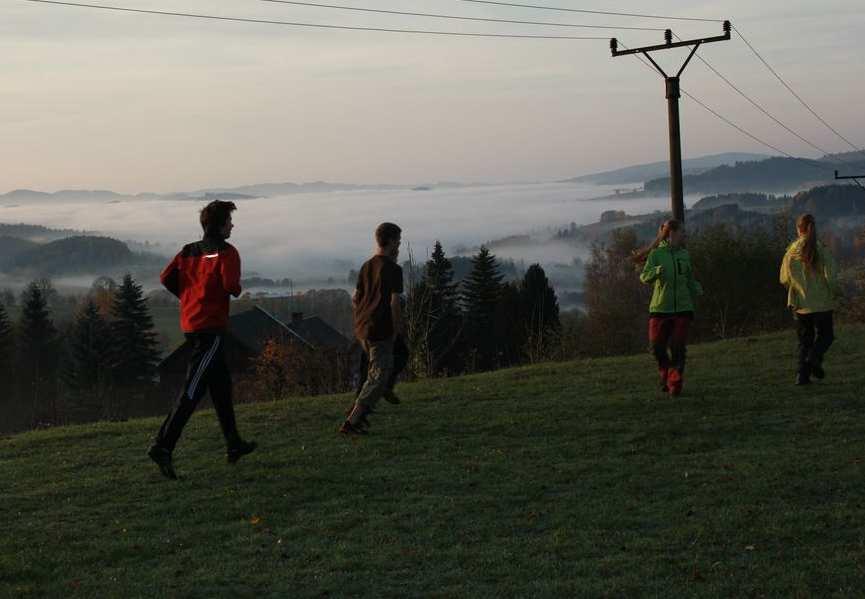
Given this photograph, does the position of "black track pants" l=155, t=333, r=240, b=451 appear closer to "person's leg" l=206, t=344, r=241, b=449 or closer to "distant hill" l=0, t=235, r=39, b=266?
"person's leg" l=206, t=344, r=241, b=449

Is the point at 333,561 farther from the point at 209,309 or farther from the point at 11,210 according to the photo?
the point at 11,210

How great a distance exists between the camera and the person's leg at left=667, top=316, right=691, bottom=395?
1152 centimetres

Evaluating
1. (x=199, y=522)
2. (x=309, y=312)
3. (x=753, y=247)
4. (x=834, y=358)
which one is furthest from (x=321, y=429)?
(x=309, y=312)

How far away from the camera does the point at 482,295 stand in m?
73.6

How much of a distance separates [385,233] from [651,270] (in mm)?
3210

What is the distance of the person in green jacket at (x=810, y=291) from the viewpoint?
38.9ft

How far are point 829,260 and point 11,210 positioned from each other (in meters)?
86.1

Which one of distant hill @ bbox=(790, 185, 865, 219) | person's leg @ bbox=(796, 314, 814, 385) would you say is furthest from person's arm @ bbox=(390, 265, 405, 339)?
distant hill @ bbox=(790, 185, 865, 219)

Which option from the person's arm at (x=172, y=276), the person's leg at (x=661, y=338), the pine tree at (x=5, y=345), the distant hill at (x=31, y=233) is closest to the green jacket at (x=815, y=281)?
the person's leg at (x=661, y=338)

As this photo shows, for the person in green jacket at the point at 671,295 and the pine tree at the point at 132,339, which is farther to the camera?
the pine tree at the point at 132,339

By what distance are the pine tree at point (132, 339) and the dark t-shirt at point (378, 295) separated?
202 ft

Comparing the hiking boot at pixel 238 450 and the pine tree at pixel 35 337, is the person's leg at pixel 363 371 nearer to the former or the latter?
the hiking boot at pixel 238 450

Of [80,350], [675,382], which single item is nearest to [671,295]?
[675,382]

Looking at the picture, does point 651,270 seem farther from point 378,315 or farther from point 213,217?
point 213,217
